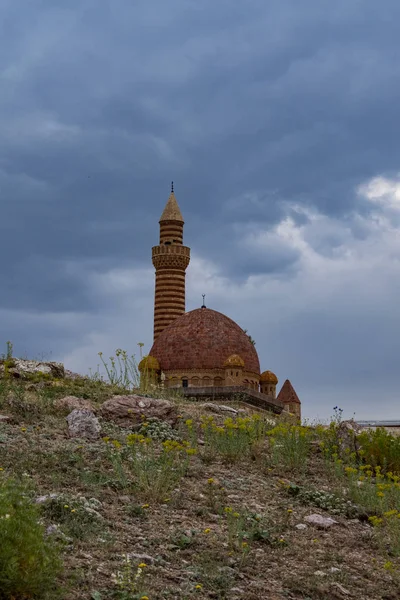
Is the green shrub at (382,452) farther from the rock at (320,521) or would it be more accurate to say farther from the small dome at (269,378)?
the small dome at (269,378)

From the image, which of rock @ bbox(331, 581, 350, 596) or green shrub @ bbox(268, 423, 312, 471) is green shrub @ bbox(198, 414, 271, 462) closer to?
green shrub @ bbox(268, 423, 312, 471)

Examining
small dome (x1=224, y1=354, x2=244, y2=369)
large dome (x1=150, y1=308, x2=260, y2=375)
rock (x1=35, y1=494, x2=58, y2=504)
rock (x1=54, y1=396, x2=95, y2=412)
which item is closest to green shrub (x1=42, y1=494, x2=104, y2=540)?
rock (x1=35, y1=494, x2=58, y2=504)

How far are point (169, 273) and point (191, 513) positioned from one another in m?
40.8

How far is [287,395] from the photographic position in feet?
150

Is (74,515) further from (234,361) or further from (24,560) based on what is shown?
(234,361)

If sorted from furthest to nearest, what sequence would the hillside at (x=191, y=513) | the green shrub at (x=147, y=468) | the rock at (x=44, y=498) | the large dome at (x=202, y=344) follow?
1. the large dome at (x=202, y=344)
2. the green shrub at (x=147, y=468)
3. the rock at (x=44, y=498)
4. the hillside at (x=191, y=513)

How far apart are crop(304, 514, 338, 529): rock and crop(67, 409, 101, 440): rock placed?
323 centimetres

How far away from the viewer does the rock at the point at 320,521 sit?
8383 millimetres

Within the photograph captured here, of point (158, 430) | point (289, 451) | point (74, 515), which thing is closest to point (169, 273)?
point (158, 430)

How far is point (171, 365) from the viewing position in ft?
130

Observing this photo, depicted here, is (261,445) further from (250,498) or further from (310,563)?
(310,563)

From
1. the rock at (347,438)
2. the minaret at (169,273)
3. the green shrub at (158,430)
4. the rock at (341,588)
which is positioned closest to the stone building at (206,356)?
the minaret at (169,273)

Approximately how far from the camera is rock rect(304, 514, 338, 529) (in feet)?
27.5

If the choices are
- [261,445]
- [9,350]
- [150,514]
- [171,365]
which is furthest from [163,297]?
[150,514]
